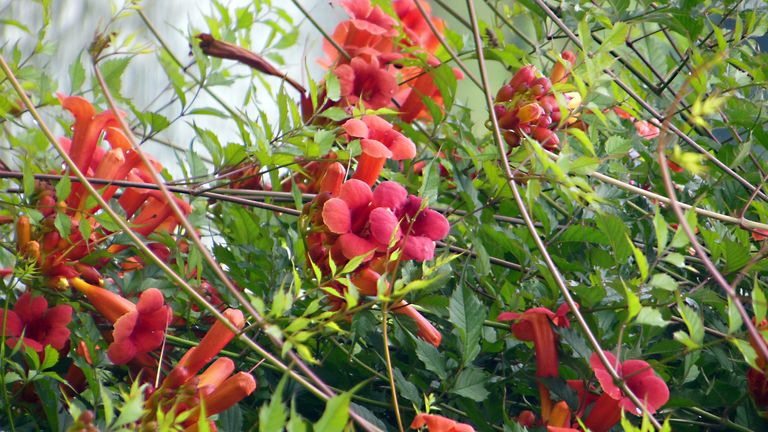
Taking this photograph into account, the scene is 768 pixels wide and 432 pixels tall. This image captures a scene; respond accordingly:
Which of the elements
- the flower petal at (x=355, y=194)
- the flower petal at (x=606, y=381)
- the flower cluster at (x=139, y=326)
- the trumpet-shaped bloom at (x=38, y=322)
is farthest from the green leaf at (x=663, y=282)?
the trumpet-shaped bloom at (x=38, y=322)

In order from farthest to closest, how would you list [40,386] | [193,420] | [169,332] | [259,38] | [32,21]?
1. [259,38]
2. [32,21]
3. [169,332]
4. [40,386]
5. [193,420]

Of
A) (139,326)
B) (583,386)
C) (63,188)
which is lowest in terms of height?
(583,386)

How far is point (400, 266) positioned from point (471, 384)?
0.34ft

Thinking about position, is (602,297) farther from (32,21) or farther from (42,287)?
(32,21)

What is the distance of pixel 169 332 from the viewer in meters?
0.72

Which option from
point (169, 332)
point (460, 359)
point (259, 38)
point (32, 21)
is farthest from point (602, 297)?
point (259, 38)

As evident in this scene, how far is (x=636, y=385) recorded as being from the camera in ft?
1.87

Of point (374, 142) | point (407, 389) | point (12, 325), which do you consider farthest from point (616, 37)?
point (12, 325)

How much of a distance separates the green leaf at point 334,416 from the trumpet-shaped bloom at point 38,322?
384 mm

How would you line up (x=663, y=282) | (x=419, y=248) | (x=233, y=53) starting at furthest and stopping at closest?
(x=233, y=53) → (x=419, y=248) → (x=663, y=282)

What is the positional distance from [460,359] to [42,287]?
356 millimetres

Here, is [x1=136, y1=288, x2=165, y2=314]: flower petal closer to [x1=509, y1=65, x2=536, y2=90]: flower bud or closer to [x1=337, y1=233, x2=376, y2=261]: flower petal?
[x1=337, y1=233, x2=376, y2=261]: flower petal

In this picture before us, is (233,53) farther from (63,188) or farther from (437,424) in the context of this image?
(437,424)

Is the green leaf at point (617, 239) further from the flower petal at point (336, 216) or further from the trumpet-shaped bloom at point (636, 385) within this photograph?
the flower petal at point (336, 216)
